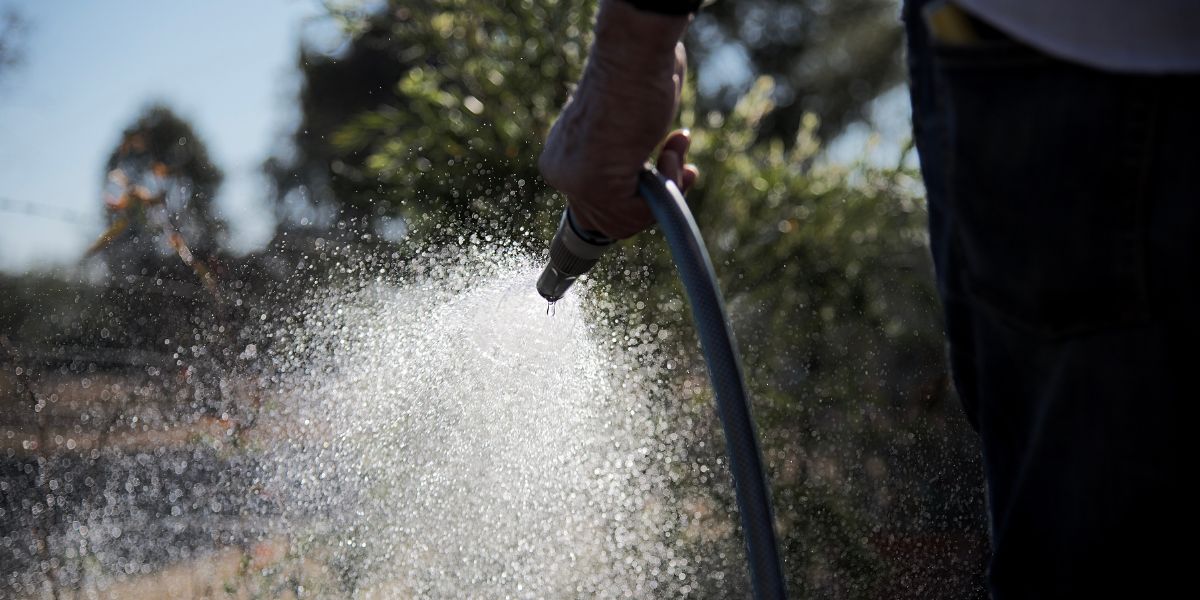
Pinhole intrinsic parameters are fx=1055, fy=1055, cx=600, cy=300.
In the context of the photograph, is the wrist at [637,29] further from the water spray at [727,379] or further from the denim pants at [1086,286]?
the denim pants at [1086,286]

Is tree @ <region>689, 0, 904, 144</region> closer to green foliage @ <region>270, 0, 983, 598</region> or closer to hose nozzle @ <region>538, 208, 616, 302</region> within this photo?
green foliage @ <region>270, 0, 983, 598</region>

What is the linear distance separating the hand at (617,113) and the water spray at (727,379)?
0.05 m

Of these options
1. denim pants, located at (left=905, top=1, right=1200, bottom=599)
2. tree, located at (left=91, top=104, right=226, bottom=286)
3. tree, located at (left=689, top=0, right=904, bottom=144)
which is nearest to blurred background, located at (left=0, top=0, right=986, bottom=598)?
tree, located at (left=91, top=104, right=226, bottom=286)

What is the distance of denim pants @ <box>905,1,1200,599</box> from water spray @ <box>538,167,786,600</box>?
0.28m

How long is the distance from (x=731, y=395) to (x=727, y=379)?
0.02m

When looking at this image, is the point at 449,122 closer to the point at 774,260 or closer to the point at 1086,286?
the point at 774,260

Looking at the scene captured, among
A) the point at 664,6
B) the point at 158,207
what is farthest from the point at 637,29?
the point at 158,207

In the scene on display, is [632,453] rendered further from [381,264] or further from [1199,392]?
[1199,392]

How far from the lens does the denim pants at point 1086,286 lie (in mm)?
714

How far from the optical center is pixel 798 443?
2268 millimetres

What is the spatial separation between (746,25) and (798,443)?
36.5 feet

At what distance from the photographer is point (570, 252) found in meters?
1.30

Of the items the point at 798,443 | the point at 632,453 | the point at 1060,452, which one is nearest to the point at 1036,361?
the point at 1060,452

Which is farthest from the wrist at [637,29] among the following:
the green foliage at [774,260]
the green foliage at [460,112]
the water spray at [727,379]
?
the green foliage at [460,112]
